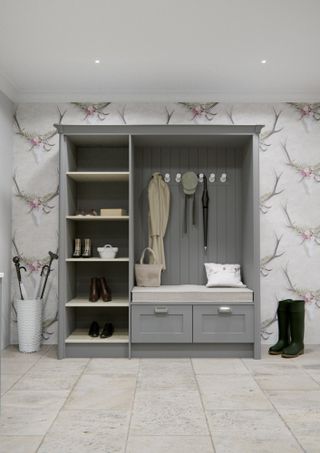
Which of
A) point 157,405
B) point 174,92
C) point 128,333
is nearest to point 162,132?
point 174,92

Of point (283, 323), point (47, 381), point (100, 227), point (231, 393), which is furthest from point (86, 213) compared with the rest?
point (231, 393)

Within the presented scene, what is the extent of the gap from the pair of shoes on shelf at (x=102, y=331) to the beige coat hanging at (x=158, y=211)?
825 mm

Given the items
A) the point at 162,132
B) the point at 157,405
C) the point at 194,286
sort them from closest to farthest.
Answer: the point at 157,405 < the point at 162,132 < the point at 194,286

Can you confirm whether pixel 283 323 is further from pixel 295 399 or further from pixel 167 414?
pixel 167 414

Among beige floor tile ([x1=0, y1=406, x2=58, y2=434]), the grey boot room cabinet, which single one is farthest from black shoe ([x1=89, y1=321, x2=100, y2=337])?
beige floor tile ([x1=0, y1=406, x2=58, y2=434])

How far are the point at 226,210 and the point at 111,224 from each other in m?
1.22

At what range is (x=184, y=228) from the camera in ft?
17.1

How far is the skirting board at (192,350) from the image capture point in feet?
15.2

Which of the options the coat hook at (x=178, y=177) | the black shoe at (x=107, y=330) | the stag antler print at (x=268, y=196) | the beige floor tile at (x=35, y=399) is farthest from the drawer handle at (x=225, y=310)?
the beige floor tile at (x=35, y=399)

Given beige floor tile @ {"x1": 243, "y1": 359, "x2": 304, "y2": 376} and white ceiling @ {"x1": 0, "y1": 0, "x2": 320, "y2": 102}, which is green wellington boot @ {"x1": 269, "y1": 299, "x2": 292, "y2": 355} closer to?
beige floor tile @ {"x1": 243, "y1": 359, "x2": 304, "y2": 376}

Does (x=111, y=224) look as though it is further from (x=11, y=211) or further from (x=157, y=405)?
(x=157, y=405)

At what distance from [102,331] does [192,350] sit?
2.94ft

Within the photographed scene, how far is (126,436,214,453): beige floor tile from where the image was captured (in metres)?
2.57

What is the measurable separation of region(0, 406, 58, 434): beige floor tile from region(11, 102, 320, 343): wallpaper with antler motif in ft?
6.74
